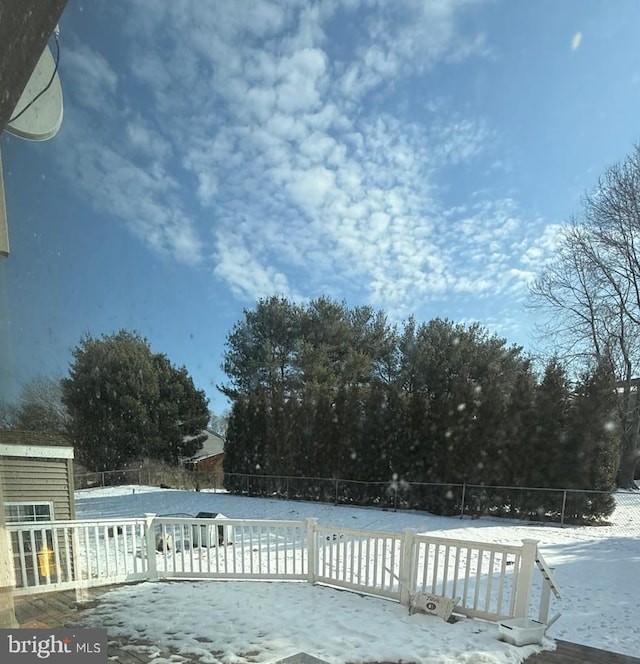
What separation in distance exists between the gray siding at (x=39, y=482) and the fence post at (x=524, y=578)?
8.46 ft

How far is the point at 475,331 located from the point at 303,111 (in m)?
7.90

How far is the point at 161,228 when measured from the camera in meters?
2.36

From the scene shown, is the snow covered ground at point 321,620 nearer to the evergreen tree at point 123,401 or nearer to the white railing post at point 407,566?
the white railing post at point 407,566

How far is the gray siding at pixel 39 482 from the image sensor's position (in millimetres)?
1189

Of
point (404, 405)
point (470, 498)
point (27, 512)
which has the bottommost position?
point (470, 498)

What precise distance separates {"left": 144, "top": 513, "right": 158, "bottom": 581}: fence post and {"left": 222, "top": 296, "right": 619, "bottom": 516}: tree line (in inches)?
92.6

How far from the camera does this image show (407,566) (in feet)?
9.90

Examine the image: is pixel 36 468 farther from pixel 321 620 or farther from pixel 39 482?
pixel 321 620

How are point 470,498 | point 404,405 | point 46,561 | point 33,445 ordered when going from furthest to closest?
1. point 404,405
2. point 470,498
3. point 46,561
4. point 33,445

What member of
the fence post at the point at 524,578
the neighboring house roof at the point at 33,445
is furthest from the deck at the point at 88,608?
the neighboring house roof at the point at 33,445

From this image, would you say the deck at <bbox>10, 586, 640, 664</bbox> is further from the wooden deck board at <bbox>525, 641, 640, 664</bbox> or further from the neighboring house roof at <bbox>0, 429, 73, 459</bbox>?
the neighboring house roof at <bbox>0, 429, 73, 459</bbox>

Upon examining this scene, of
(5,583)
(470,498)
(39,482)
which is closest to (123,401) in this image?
(39,482)

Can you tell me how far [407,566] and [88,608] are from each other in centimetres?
197

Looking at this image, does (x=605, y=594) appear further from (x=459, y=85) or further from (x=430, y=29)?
(x=430, y=29)
